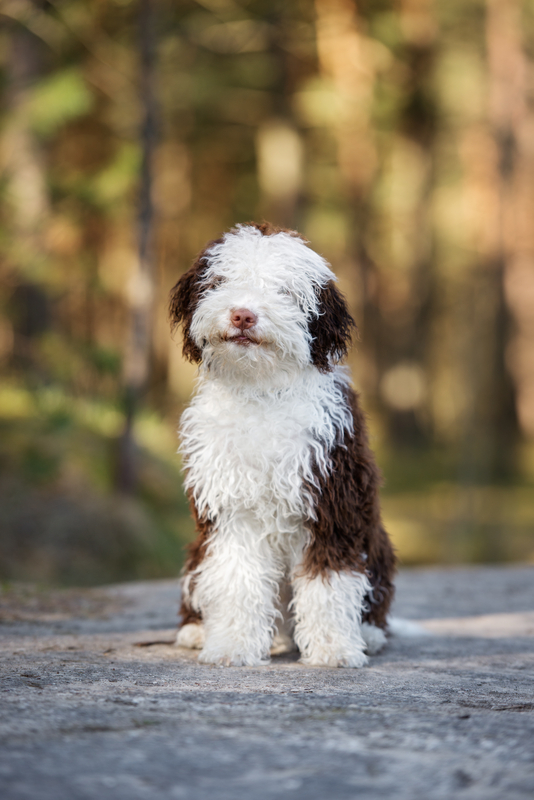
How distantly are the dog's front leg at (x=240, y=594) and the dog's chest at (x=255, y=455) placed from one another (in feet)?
0.55

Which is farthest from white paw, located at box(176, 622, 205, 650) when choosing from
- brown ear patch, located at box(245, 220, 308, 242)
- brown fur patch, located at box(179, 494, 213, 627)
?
brown ear patch, located at box(245, 220, 308, 242)

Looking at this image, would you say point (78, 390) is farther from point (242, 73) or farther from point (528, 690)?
point (242, 73)

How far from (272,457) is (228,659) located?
0.85 metres

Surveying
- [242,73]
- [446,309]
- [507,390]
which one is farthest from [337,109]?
[446,309]

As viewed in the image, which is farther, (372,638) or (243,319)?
(372,638)

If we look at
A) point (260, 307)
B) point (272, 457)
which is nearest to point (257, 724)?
point (272, 457)

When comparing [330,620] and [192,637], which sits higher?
[330,620]

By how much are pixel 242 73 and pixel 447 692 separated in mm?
17717

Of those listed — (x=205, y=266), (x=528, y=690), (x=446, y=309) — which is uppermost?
(x=446, y=309)

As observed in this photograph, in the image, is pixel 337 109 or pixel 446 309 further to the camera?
pixel 446 309

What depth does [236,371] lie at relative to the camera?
361 centimetres

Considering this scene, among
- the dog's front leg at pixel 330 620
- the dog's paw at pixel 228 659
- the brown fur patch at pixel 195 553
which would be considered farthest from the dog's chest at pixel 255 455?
the dog's paw at pixel 228 659

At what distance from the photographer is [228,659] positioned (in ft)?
11.7

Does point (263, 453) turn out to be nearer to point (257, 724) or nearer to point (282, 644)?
point (282, 644)
